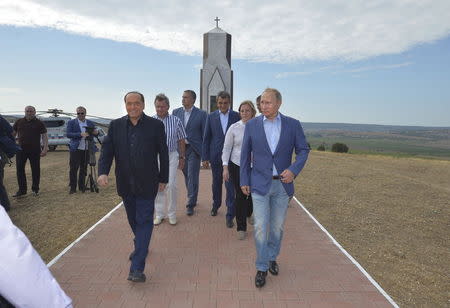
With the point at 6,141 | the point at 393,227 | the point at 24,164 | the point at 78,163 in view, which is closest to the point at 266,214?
the point at 393,227

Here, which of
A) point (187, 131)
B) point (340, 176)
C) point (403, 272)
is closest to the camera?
point (403, 272)

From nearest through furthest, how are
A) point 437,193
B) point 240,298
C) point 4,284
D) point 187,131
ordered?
point 4,284
point 240,298
point 187,131
point 437,193

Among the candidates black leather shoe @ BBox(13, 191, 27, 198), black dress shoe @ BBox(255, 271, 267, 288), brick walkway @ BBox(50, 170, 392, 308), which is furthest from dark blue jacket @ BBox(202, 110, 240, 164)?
black leather shoe @ BBox(13, 191, 27, 198)

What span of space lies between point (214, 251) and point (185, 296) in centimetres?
114

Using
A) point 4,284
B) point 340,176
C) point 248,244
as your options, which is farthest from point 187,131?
point 340,176

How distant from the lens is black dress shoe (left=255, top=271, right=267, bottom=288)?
346cm

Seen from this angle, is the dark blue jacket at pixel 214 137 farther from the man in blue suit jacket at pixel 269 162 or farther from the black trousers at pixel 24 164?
the black trousers at pixel 24 164

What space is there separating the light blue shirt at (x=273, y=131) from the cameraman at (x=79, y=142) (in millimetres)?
4862

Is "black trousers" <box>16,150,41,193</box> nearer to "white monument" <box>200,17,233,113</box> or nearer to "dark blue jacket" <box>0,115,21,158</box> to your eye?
"dark blue jacket" <box>0,115,21,158</box>

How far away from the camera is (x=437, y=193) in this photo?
32.6 ft

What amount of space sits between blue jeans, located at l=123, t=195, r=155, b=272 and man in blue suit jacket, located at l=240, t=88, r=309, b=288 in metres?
0.96

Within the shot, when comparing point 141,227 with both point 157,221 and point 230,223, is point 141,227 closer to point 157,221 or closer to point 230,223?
point 157,221

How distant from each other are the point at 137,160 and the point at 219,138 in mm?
2172

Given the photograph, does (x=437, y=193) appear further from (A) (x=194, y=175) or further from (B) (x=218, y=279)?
(B) (x=218, y=279)
